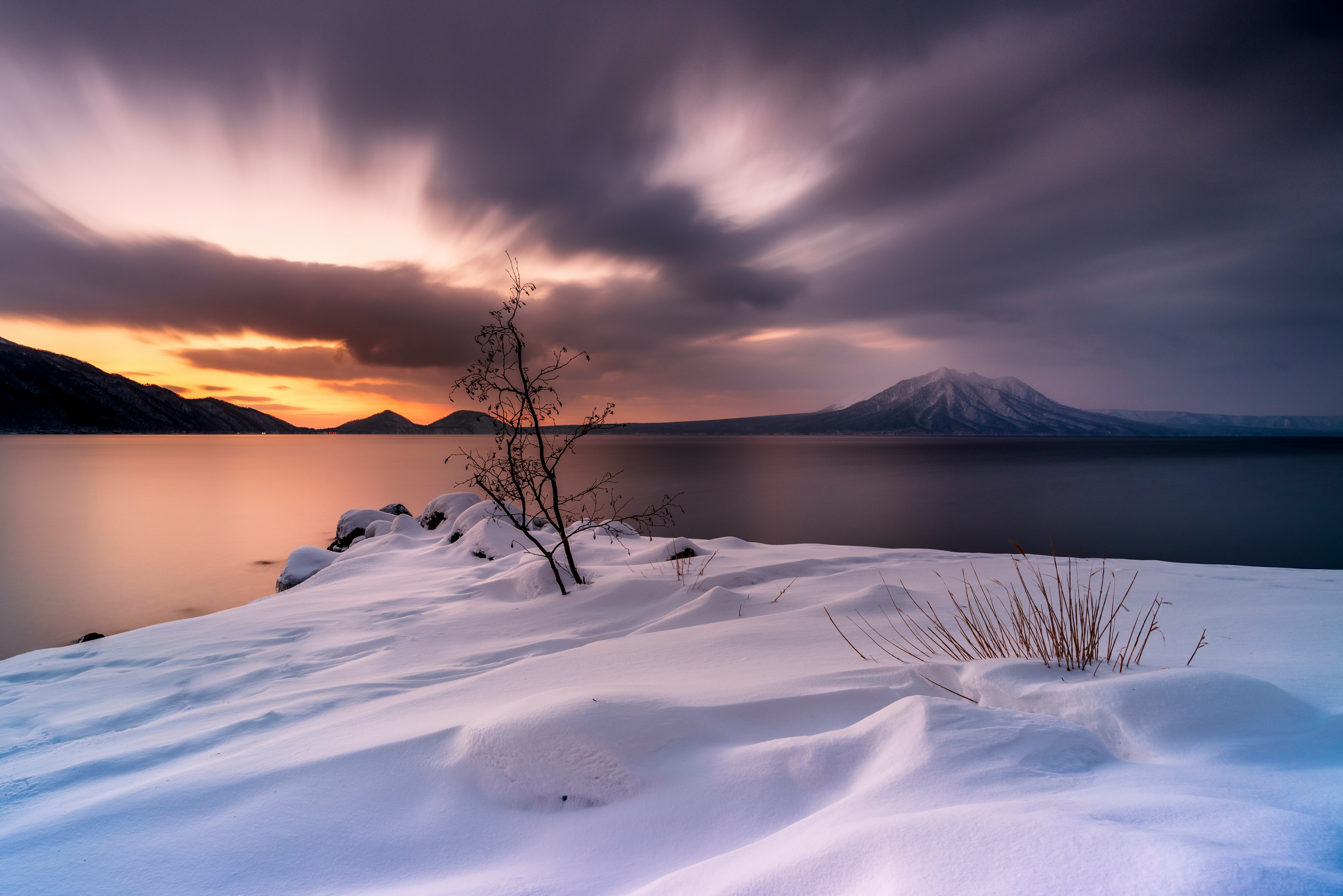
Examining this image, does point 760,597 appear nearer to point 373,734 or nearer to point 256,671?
point 373,734

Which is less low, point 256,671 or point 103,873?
point 103,873

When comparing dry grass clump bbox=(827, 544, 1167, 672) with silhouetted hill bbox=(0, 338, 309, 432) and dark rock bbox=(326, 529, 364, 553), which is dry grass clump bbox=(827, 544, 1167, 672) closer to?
dark rock bbox=(326, 529, 364, 553)

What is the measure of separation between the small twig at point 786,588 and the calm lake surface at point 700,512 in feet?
13.8

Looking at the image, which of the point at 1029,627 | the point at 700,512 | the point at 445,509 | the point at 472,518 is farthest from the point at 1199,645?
the point at 700,512

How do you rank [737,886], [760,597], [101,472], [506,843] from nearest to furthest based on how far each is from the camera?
[737,886], [506,843], [760,597], [101,472]

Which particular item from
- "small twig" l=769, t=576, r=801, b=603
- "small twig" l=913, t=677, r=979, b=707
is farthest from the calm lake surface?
"small twig" l=913, t=677, r=979, b=707

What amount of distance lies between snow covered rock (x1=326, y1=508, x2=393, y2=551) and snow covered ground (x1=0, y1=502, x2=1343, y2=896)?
377 inches

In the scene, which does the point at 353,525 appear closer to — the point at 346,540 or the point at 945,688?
the point at 346,540

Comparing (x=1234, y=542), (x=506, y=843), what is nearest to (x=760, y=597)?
(x=506, y=843)

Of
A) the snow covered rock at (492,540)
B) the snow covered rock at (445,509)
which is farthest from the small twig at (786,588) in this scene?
the snow covered rock at (445,509)

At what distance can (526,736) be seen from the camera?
231 cm

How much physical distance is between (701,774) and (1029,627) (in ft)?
7.55

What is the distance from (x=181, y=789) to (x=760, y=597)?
4.47 m

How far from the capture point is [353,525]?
13.6m
